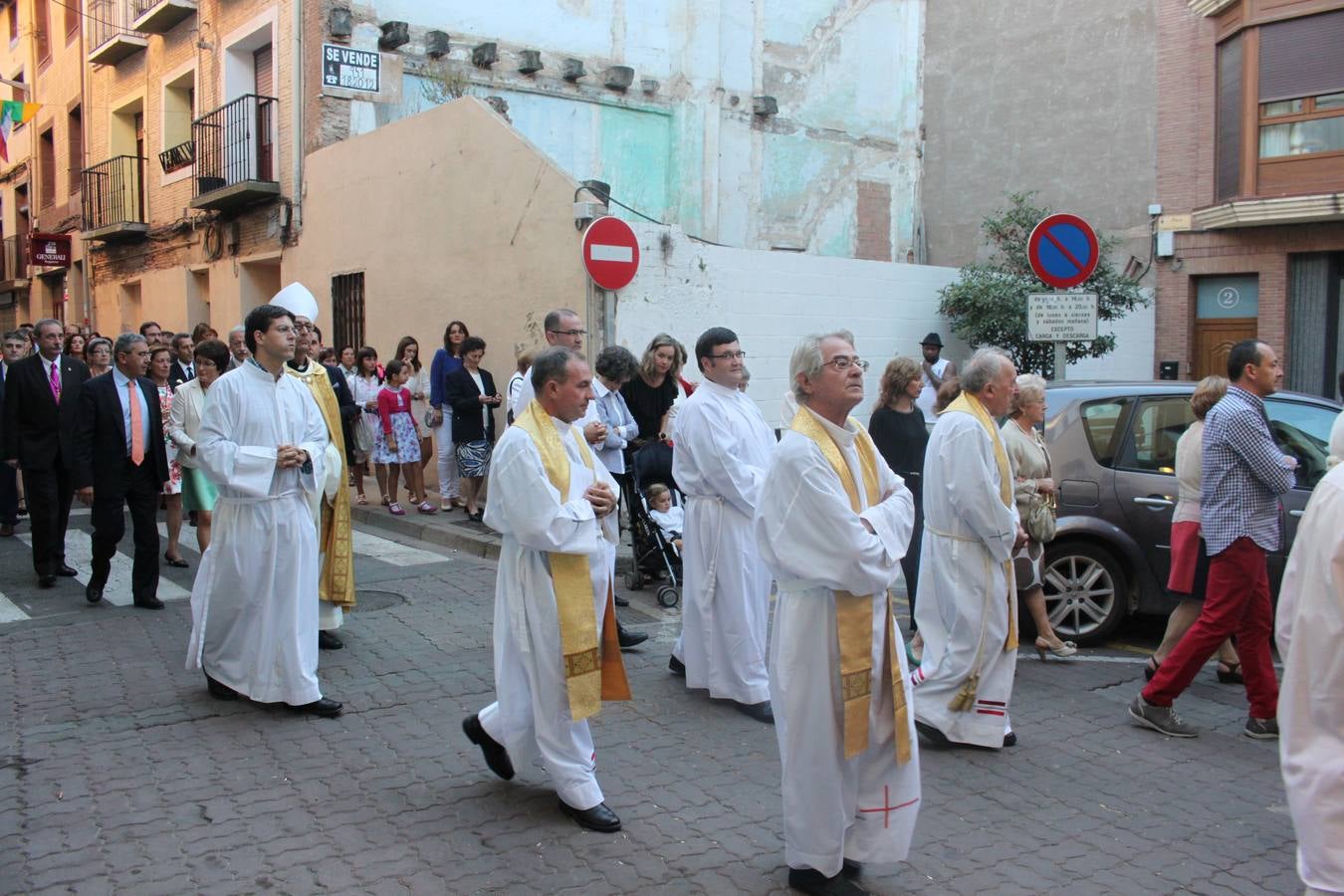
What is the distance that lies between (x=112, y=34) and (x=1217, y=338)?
19.8 m

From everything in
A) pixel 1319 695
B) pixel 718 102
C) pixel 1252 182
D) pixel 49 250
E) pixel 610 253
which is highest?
pixel 718 102

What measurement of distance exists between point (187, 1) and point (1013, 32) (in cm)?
1426

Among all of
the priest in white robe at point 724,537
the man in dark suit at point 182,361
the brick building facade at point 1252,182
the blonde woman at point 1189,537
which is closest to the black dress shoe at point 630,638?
the priest in white robe at point 724,537

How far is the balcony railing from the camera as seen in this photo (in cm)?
3014

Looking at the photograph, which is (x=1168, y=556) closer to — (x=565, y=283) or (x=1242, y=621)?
(x=1242, y=621)

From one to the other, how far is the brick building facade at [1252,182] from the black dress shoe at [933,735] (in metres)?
13.9

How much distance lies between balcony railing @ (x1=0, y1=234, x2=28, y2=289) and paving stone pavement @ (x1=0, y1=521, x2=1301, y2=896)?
1079 inches

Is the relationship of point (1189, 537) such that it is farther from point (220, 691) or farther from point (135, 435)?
point (135, 435)

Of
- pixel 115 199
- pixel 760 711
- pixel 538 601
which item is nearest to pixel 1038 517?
pixel 760 711

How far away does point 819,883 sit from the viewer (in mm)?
3826

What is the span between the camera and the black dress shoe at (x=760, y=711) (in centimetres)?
577

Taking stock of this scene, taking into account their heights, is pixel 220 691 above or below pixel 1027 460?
below

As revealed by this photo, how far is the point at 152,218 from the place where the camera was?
20844 mm

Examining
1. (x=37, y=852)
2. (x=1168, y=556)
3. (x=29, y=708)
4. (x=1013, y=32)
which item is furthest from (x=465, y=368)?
(x=1013, y=32)
